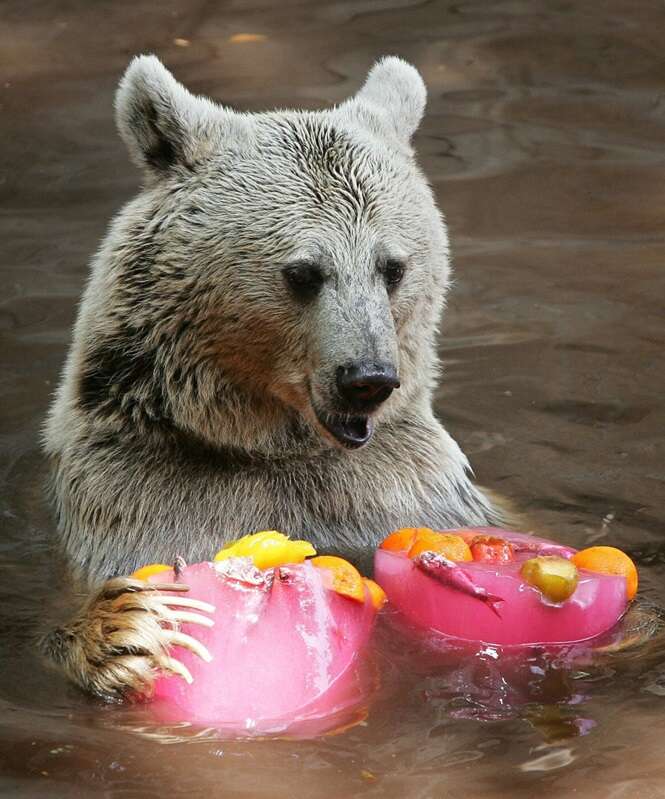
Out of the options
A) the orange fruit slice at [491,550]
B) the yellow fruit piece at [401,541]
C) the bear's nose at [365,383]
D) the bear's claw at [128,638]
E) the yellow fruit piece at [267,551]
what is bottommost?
the bear's claw at [128,638]

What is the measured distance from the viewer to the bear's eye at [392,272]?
5340mm

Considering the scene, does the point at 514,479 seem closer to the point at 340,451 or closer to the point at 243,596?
the point at 340,451

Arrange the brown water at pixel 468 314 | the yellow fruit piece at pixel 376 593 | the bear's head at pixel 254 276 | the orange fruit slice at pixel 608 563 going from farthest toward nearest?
the bear's head at pixel 254 276
the orange fruit slice at pixel 608 563
the yellow fruit piece at pixel 376 593
the brown water at pixel 468 314

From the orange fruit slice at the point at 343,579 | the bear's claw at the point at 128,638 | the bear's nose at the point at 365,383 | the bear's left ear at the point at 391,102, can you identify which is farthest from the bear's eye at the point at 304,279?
the bear's claw at the point at 128,638

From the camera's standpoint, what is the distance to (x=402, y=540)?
5.27m

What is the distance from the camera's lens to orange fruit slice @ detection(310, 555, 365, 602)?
188 inches

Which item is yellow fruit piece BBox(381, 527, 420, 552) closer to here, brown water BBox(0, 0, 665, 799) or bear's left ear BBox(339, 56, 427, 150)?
brown water BBox(0, 0, 665, 799)

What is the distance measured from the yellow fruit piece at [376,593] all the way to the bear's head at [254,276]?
1.60ft

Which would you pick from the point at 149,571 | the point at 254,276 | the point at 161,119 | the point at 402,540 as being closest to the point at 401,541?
the point at 402,540

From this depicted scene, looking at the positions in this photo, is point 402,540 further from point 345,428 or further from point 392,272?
point 392,272

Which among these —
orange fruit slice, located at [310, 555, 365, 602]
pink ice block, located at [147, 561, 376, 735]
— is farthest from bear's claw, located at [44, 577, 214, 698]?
orange fruit slice, located at [310, 555, 365, 602]

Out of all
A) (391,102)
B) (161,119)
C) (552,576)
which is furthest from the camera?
(391,102)

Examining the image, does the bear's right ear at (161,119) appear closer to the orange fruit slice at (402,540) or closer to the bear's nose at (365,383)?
the bear's nose at (365,383)

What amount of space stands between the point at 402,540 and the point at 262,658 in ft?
2.96
